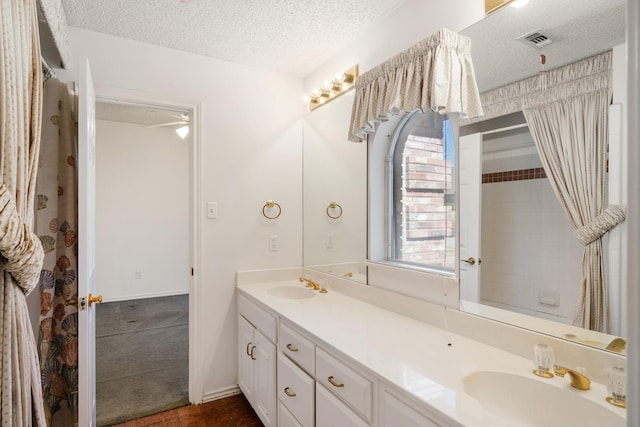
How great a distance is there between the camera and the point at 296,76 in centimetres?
277

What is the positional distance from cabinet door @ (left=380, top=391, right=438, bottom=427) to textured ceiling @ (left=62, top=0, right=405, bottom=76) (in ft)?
6.06

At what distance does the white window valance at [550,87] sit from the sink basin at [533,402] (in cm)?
92

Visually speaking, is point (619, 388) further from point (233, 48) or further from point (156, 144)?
point (156, 144)

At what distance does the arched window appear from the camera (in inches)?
65.2

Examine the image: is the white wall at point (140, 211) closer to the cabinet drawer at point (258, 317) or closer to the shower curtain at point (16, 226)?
the cabinet drawer at point (258, 317)

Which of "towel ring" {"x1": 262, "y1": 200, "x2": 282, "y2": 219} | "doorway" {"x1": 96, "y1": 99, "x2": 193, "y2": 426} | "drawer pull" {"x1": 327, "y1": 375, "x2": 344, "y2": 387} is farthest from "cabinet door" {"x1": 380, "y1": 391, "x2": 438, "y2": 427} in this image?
"doorway" {"x1": 96, "y1": 99, "x2": 193, "y2": 426}

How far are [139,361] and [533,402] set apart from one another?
2936 mm

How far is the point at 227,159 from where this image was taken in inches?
98.6

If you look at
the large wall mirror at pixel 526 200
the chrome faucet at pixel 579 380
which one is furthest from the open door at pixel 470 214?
the chrome faucet at pixel 579 380

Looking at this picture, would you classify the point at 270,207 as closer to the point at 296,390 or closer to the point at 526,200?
the point at 296,390

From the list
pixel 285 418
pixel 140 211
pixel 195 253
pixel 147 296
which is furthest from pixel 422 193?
pixel 147 296

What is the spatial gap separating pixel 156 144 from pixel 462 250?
15.3 feet

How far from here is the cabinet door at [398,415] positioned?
99 centimetres

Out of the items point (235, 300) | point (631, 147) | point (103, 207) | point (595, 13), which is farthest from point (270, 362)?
point (103, 207)
